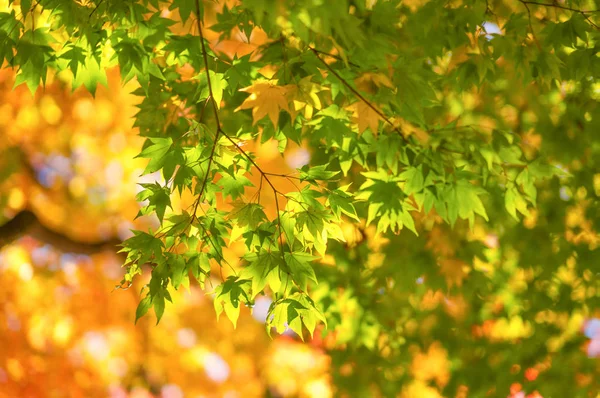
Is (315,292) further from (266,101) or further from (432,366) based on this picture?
(266,101)

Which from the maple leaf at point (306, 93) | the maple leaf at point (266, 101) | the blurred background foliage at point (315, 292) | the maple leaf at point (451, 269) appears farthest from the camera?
the blurred background foliage at point (315, 292)

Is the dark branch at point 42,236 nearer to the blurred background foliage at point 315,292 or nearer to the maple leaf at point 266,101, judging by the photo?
the blurred background foliage at point 315,292

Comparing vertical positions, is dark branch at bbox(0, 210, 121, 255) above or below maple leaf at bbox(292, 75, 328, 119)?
below

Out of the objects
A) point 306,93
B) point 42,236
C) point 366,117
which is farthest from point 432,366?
point 306,93

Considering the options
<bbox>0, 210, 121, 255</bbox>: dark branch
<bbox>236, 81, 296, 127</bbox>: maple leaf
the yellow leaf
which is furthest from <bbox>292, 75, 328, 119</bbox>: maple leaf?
the yellow leaf

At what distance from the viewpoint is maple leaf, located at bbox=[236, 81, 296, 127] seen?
5.54ft

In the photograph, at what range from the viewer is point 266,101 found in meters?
1.71

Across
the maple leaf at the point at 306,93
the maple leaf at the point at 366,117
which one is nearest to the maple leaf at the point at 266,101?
the maple leaf at the point at 306,93

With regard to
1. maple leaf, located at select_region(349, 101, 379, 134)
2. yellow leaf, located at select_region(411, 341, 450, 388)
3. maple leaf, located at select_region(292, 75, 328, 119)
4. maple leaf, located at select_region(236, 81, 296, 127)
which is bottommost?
maple leaf, located at select_region(236, 81, 296, 127)

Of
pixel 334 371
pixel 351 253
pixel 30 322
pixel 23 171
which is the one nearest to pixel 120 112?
pixel 23 171

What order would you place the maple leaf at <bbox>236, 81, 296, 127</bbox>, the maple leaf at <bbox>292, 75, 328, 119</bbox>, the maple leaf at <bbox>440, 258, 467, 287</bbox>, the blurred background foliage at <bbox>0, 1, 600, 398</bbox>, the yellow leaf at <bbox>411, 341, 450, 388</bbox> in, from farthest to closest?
the yellow leaf at <bbox>411, 341, 450, 388</bbox>
the blurred background foliage at <bbox>0, 1, 600, 398</bbox>
the maple leaf at <bbox>440, 258, 467, 287</bbox>
the maple leaf at <bbox>292, 75, 328, 119</bbox>
the maple leaf at <bbox>236, 81, 296, 127</bbox>

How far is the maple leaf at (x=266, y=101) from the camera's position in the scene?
1.69m

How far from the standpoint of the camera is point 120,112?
4.70m

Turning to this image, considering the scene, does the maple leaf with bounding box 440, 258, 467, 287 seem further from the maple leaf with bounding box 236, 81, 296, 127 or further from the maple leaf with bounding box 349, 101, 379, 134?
the maple leaf with bounding box 236, 81, 296, 127
